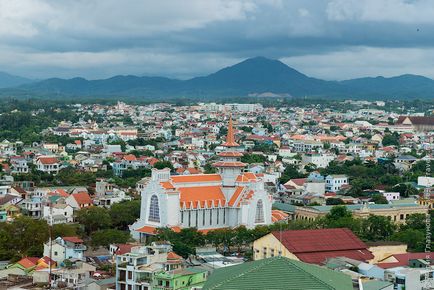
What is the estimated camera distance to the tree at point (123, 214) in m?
38.4

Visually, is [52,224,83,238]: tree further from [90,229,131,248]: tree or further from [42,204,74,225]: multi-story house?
[42,204,74,225]: multi-story house

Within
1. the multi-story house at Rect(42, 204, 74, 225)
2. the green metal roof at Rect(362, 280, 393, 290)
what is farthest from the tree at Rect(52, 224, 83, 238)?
the green metal roof at Rect(362, 280, 393, 290)

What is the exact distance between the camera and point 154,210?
36469mm

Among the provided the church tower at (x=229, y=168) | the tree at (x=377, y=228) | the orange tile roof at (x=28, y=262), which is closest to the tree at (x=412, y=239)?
the tree at (x=377, y=228)

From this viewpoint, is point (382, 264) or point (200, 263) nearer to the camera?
point (382, 264)

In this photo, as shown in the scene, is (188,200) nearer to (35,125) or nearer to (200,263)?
(200,263)

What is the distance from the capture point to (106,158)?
6738 cm

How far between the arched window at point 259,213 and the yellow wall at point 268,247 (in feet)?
23.1

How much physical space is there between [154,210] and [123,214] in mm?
2808

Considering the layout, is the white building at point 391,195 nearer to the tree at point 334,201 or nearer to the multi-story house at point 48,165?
the tree at point 334,201

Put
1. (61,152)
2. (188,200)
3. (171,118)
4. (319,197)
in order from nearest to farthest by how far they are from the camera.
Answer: (188,200) → (319,197) → (61,152) → (171,118)

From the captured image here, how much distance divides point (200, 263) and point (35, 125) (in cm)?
7269

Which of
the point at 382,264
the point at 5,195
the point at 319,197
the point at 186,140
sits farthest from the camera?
the point at 186,140

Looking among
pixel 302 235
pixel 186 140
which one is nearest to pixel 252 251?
pixel 302 235
